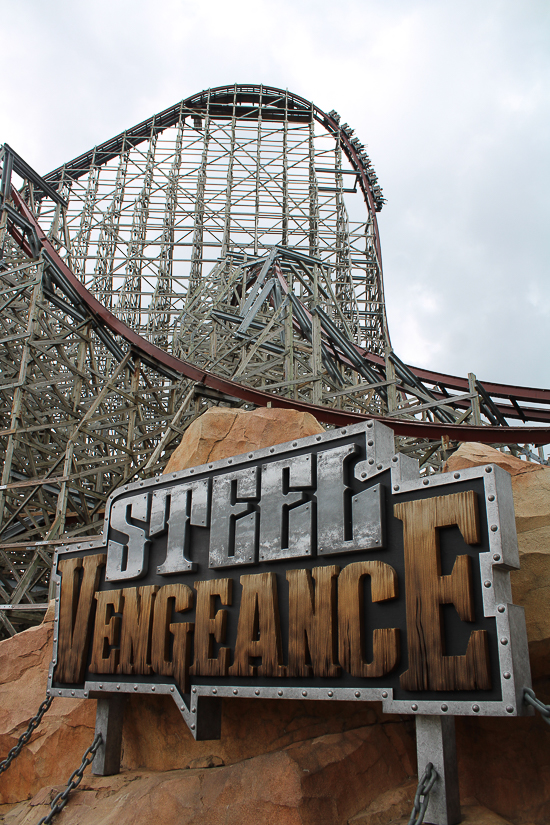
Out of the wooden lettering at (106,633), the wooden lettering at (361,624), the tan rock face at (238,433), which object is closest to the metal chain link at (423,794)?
the wooden lettering at (361,624)

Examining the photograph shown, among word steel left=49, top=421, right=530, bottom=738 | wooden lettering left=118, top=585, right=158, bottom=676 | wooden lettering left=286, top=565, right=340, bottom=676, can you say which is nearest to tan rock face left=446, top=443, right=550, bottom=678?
word steel left=49, top=421, right=530, bottom=738

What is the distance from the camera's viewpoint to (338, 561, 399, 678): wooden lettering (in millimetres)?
2658

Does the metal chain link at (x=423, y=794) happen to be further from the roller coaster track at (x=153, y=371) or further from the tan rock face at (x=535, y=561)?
the roller coaster track at (x=153, y=371)

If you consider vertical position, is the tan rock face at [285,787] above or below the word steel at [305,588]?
below

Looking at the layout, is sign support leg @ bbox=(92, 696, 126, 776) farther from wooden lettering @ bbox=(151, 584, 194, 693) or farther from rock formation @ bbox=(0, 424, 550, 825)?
wooden lettering @ bbox=(151, 584, 194, 693)

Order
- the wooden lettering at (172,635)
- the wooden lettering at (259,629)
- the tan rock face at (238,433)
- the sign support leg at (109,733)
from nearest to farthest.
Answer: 1. the wooden lettering at (259,629)
2. the wooden lettering at (172,635)
3. the sign support leg at (109,733)
4. the tan rock face at (238,433)

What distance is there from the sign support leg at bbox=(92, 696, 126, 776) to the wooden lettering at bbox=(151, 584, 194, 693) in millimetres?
574

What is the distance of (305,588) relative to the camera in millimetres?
3043

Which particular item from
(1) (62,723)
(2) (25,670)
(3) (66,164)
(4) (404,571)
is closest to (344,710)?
(4) (404,571)

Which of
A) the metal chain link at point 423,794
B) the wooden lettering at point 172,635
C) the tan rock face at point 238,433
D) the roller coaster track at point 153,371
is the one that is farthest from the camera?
the roller coaster track at point 153,371

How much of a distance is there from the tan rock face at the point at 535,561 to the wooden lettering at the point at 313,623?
898 millimetres

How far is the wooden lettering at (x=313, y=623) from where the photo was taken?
2.86 m

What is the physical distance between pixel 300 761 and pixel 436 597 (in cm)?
109

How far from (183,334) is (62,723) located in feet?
31.2
